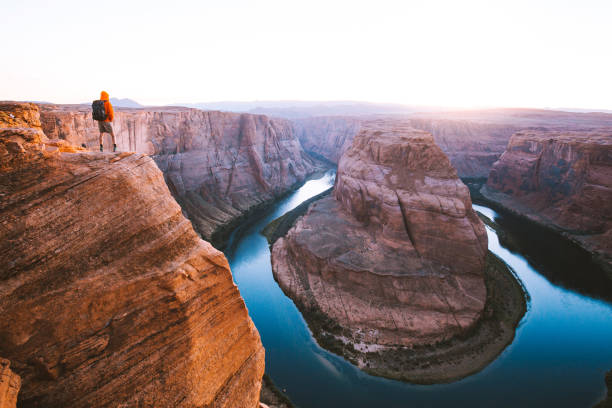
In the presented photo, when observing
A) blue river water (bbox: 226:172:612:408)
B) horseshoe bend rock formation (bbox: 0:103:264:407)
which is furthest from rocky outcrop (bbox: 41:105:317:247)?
horseshoe bend rock formation (bbox: 0:103:264:407)

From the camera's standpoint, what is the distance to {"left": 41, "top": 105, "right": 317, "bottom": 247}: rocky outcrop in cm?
3584

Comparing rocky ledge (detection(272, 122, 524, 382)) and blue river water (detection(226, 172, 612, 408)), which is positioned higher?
rocky ledge (detection(272, 122, 524, 382))

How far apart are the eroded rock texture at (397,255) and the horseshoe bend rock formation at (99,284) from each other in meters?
18.2

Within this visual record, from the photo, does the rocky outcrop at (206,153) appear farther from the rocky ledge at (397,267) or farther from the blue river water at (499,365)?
the blue river water at (499,365)

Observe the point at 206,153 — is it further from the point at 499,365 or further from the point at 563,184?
the point at 563,184

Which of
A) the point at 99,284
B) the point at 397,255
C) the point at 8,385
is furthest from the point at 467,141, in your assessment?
the point at 8,385

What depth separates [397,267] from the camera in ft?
84.4

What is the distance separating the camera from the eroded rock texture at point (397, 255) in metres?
23.1

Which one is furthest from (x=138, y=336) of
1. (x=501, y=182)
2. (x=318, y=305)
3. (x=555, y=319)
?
(x=501, y=182)

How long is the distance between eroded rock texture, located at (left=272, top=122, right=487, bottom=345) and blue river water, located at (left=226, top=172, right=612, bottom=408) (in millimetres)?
2945

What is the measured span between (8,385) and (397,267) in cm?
2480

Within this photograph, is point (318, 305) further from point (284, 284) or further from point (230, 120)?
point (230, 120)

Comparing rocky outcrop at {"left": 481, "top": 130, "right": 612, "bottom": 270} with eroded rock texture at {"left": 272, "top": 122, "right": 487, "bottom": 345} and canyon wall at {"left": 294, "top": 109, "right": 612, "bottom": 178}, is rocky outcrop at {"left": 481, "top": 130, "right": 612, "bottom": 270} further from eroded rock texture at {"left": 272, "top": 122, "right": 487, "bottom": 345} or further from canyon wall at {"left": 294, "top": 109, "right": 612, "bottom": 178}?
eroded rock texture at {"left": 272, "top": 122, "right": 487, "bottom": 345}

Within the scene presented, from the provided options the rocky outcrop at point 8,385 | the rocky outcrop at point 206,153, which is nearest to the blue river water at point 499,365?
the rocky outcrop at point 8,385
